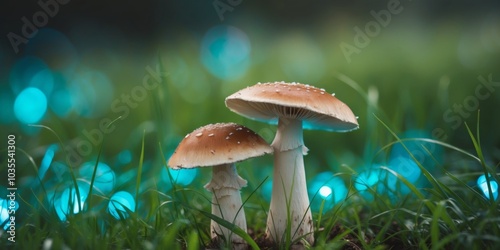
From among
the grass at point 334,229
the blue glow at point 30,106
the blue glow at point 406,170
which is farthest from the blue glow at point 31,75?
the blue glow at point 406,170

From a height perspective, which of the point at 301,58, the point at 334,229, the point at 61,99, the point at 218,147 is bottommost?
the point at 334,229

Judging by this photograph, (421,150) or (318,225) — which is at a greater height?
(421,150)

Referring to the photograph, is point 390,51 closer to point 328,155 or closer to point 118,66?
point 328,155

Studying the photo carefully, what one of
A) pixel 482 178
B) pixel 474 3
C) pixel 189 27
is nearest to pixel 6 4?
pixel 189 27
